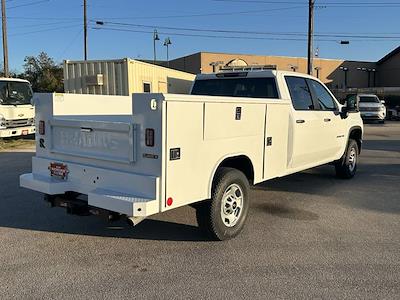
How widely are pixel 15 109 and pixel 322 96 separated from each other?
1223cm

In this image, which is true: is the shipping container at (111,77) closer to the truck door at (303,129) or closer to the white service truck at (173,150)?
the white service truck at (173,150)

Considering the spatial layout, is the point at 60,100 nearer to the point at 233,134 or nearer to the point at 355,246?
the point at 233,134

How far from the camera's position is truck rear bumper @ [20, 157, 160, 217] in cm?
437

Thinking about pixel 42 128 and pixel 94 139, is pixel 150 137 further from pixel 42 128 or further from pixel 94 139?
pixel 42 128

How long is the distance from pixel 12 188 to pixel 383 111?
2631 cm

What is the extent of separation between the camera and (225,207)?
17.6 ft

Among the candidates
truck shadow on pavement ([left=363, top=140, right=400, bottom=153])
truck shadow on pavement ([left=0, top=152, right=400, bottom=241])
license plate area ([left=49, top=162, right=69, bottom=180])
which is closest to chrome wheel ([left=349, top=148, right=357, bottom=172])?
truck shadow on pavement ([left=0, top=152, right=400, bottom=241])

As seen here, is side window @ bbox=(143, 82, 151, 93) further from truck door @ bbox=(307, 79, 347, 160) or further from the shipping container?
truck door @ bbox=(307, 79, 347, 160)

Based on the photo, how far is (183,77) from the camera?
83.3 feet

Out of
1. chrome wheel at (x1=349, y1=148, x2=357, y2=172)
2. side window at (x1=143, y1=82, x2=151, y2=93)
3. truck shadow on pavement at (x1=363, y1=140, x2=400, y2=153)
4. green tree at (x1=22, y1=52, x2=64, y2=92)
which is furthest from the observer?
green tree at (x1=22, y1=52, x2=64, y2=92)

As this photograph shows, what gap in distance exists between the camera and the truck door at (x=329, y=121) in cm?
770

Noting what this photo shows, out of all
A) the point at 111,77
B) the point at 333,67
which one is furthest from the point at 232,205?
the point at 333,67

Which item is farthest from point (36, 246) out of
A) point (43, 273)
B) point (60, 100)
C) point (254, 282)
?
point (254, 282)

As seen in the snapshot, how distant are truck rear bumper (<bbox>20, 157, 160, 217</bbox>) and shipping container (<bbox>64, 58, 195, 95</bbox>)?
13.4m
